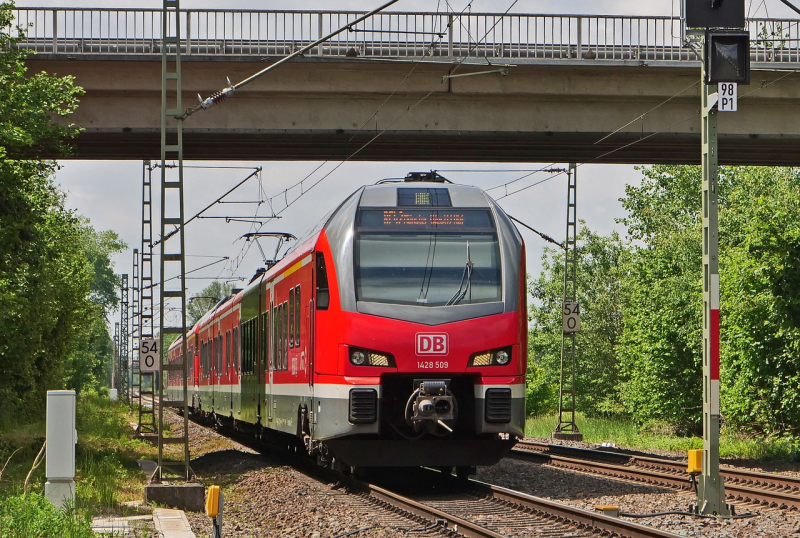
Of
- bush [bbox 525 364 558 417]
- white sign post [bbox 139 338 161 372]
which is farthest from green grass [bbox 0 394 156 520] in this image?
bush [bbox 525 364 558 417]

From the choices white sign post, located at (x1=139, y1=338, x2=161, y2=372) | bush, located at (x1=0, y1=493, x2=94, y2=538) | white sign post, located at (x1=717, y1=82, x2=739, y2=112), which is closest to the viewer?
bush, located at (x1=0, y1=493, x2=94, y2=538)

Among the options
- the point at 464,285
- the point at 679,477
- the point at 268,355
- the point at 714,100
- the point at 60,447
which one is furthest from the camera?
the point at 268,355

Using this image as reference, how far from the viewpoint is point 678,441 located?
26.1 metres

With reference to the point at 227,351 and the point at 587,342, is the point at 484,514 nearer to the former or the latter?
the point at 227,351

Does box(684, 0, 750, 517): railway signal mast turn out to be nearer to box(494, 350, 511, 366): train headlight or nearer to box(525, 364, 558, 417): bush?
box(494, 350, 511, 366): train headlight

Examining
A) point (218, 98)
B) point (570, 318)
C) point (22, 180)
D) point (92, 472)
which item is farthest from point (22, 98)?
point (570, 318)

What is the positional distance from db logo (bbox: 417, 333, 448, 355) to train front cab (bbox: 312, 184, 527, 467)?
12mm

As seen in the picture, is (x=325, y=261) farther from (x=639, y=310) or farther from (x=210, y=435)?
(x=639, y=310)

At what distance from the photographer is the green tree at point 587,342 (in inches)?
1953

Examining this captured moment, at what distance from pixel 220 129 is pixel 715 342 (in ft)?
38.5

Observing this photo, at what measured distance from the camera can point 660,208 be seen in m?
56.6

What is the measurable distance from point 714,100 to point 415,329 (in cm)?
426

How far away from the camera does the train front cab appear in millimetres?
12766

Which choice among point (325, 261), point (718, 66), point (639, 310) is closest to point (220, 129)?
point (325, 261)
